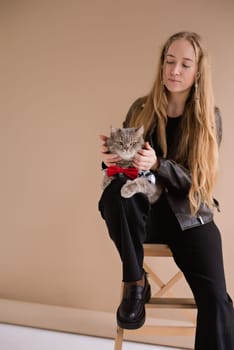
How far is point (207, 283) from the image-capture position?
45.9 inches

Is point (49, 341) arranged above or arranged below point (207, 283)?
below

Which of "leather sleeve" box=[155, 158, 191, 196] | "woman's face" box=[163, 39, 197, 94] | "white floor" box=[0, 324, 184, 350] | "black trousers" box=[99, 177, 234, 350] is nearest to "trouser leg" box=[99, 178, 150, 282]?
"black trousers" box=[99, 177, 234, 350]

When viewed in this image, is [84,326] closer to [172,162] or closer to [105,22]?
[172,162]

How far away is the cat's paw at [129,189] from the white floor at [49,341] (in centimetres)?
75

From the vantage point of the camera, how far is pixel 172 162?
1.29m

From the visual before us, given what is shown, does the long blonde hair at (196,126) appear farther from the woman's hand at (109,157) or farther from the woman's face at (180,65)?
the woman's hand at (109,157)

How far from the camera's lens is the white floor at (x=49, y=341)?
160 cm

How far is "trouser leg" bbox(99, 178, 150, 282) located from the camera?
117 centimetres

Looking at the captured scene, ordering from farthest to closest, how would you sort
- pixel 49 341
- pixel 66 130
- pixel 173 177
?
pixel 66 130
pixel 49 341
pixel 173 177

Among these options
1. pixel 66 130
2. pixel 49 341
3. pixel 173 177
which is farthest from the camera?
pixel 66 130

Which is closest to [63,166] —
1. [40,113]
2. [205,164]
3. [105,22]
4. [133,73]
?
[40,113]

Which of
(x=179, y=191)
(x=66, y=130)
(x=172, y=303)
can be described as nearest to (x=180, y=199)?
(x=179, y=191)

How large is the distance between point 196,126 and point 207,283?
502 millimetres

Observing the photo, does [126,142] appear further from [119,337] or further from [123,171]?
[119,337]
